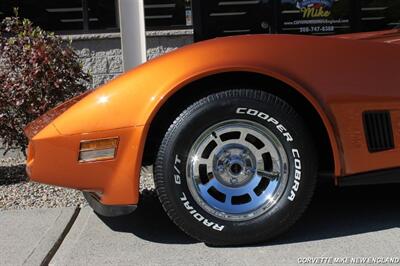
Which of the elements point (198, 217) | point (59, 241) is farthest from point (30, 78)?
point (198, 217)

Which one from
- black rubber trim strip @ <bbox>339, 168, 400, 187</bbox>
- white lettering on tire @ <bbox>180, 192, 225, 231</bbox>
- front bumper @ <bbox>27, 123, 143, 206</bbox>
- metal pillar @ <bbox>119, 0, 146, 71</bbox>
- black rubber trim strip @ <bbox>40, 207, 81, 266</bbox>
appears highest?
metal pillar @ <bbox>119, 0, 146, 71</bbox>

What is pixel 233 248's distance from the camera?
12.1 ft

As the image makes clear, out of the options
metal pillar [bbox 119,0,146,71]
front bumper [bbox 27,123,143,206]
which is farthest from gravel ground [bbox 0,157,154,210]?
metal pillar [bbox 119,0,146,71]

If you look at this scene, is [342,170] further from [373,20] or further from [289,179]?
[373,20]

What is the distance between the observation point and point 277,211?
3631 mm

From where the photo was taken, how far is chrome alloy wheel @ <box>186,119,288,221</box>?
3.61 m

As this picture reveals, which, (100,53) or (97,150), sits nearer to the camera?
(97,150)

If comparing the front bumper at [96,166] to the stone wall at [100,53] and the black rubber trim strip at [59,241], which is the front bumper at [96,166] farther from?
the stone wall at [100,53]

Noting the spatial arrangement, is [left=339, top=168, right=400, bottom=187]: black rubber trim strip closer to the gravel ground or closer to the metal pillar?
the gravel ground

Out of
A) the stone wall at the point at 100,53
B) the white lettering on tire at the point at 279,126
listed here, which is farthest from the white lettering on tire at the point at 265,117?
the stone wall at the point at 100,53

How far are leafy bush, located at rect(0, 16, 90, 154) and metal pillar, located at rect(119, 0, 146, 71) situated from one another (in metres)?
0.49

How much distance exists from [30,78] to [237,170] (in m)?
2.42

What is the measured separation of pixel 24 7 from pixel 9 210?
395 cm

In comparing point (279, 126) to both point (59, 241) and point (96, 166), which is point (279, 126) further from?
point (59, 241)
